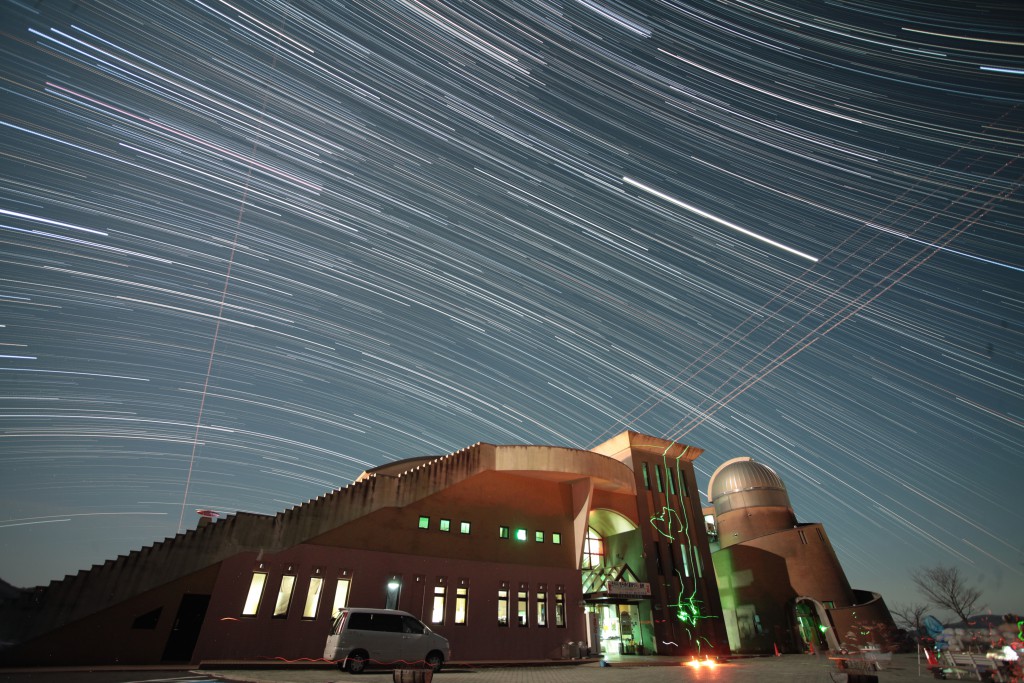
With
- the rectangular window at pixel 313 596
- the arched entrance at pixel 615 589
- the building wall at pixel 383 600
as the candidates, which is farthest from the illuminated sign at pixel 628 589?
the rectangular window at pixel 313 596

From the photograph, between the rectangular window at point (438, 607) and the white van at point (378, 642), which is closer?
the white van at point (378, 642)

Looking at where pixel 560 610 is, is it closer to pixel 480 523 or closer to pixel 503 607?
pixel 503 607

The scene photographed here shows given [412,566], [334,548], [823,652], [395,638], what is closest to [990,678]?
[395,638]

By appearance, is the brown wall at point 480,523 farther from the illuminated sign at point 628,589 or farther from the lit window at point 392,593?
the illuminated sign at point 628,589

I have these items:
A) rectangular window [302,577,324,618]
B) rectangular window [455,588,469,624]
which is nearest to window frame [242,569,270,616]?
rectangular window [302,577,324,618]

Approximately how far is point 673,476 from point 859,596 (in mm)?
22447

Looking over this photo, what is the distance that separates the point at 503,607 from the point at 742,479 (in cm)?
3530

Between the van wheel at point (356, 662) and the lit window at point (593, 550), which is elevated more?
the lit window at point (593, 550)

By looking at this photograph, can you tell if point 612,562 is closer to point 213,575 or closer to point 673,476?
point 673,476

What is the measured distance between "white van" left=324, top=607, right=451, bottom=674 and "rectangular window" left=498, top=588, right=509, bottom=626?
7.67m

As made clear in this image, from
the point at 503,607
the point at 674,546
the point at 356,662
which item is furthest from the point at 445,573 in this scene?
the point at 674,546

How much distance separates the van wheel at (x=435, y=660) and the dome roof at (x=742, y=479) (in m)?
41.5

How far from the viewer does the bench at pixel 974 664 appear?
40.4 ft

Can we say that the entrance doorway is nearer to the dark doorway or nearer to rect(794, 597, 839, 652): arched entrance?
rect(794, 597, 839, 652): arched entrance
